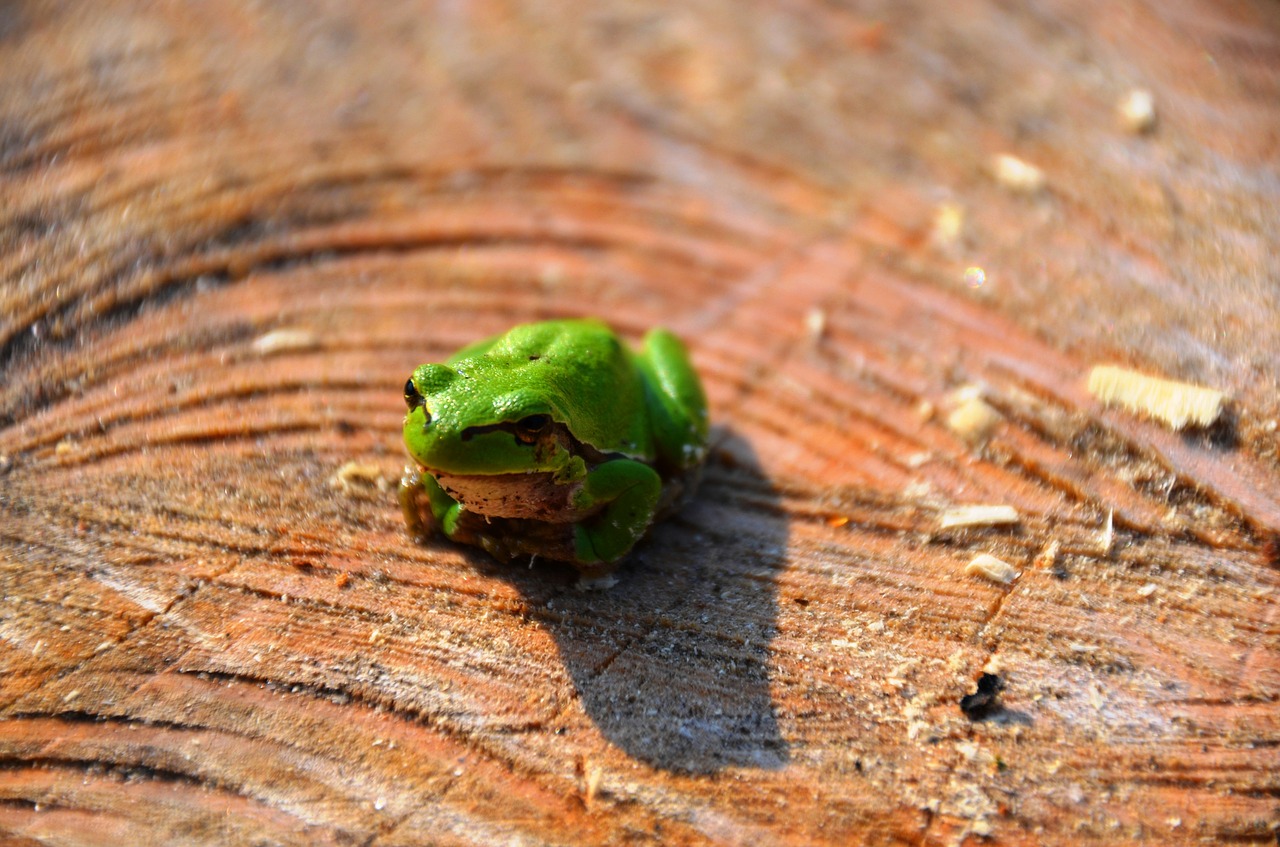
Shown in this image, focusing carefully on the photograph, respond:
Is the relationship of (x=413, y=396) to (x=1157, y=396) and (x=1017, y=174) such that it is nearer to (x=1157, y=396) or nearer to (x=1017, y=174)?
(x=1157, y=396)

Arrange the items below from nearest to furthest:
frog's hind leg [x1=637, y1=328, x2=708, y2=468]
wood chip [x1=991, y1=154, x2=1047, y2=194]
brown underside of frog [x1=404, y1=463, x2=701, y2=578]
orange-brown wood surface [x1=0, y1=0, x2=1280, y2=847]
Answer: orange-brown wood surface [x1=0, y1=0, x2=1280, y2=847], brown underside of frog [x1=404, y1=463, x2=701, y2=578], frog's hind leg [x1=637, y1=328, x2=708, y2=468], wood chip [x1=991, y1=154, x2=1047, y2=194]

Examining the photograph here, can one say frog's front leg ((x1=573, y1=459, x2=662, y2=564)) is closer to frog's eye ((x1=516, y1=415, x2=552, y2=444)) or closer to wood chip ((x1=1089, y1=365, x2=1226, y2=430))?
frog's eye ((x1=516, y1=415, x2=552, y2=444))

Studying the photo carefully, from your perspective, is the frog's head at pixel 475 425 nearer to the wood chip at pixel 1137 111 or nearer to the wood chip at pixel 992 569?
the wood chip at pixel 992 569

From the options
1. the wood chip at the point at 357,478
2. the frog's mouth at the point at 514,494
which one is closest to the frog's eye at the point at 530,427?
the frog's mouth at the point at 514,494

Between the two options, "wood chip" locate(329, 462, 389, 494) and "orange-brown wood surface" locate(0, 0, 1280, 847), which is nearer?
→ "orange-brown wood surface" locate(0, 0, 1280, 847)

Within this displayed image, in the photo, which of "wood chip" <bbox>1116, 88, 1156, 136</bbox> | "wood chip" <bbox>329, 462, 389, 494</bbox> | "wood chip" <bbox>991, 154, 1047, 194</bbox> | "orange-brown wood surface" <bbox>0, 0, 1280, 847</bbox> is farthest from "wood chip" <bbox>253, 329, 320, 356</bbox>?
"wood chip" <bbox>1116, 88, 1156, 136</bbox>

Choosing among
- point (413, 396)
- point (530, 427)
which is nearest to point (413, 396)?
point (413, 396)
